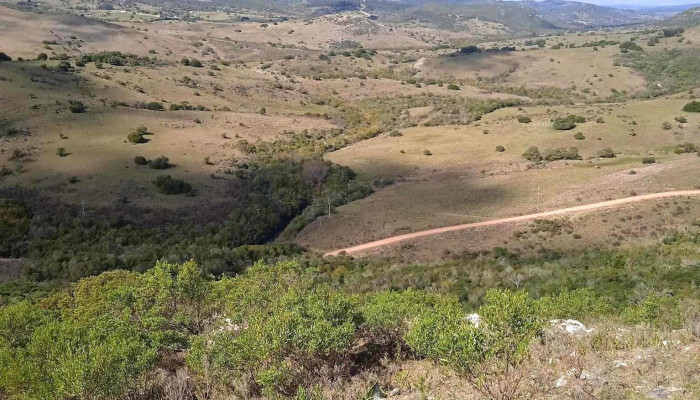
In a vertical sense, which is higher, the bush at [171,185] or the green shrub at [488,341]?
the green shrub at [488,341]

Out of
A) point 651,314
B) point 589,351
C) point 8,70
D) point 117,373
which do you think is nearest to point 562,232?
point 651,314

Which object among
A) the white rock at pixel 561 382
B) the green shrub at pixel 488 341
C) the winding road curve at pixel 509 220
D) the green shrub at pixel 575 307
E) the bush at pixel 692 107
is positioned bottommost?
the winding road curve at pixel 509 220

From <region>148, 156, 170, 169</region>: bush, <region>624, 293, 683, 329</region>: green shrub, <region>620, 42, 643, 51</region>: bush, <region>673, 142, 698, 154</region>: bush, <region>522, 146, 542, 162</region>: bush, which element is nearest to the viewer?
<region>624, 293, 683, 329</region>: green shrub

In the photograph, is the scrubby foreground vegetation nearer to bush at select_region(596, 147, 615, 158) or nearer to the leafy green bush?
bush at select_region(596, 147, 615, 158)

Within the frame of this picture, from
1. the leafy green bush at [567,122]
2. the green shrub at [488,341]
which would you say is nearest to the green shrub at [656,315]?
the green shrub at [488,341]

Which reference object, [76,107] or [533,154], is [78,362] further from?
[76,107]

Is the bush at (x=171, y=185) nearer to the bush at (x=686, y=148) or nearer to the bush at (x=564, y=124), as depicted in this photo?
the bush at (x=564, y=124)

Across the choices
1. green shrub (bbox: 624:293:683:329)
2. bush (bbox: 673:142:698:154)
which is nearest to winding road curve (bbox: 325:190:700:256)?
bush (bbox: 673:142:698:154)
